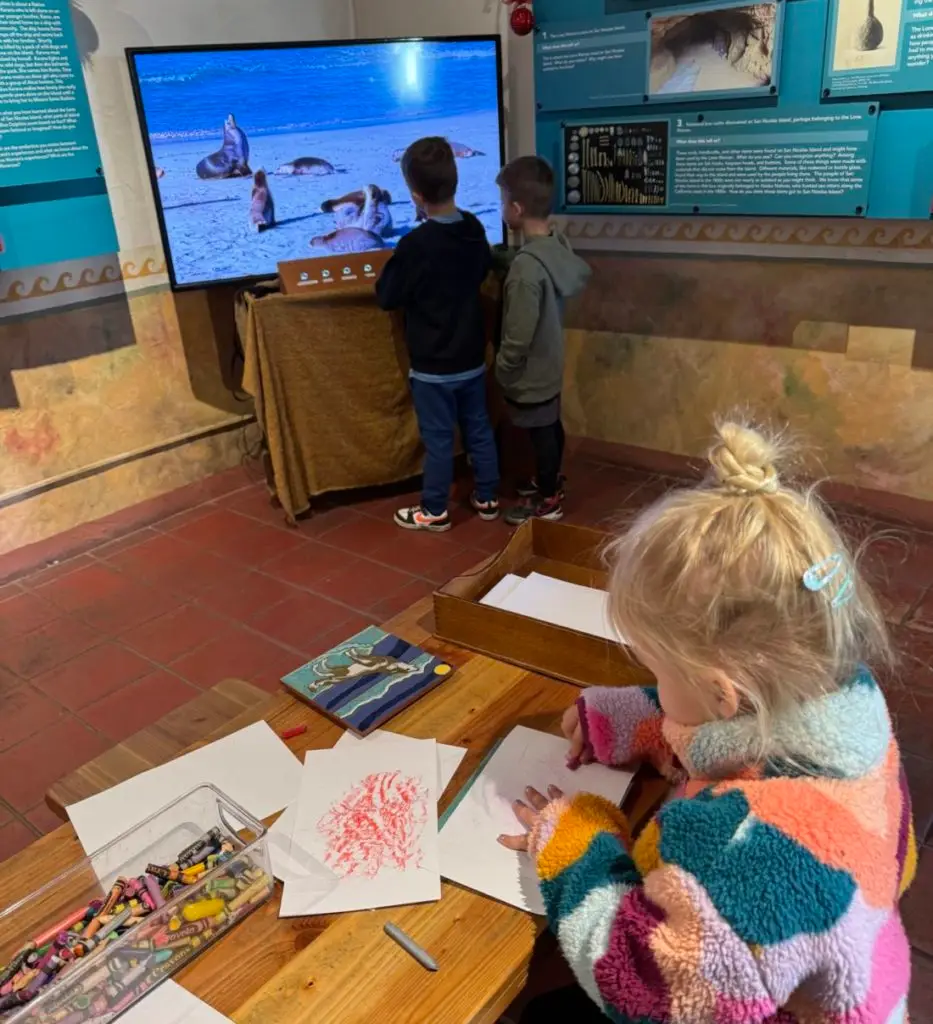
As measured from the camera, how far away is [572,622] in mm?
1507

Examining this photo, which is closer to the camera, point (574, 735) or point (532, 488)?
point (574, 735)

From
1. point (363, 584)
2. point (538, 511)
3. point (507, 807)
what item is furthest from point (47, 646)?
point (507, 807)

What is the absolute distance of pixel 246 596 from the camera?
2.93 m

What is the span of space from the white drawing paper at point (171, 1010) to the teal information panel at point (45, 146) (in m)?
2.67

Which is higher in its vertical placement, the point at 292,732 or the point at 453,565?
the point at 292,732

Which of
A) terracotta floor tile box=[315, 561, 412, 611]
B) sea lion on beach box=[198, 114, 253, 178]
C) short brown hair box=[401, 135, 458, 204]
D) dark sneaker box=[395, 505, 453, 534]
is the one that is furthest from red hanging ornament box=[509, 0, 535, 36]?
terracotta floor tile box=[315, 561, 412, 611]

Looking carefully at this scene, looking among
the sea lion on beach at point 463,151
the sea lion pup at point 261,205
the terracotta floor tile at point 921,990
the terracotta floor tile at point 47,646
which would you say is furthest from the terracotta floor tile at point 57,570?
the terracotta floor tile at point 921,990

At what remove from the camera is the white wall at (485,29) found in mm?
3594

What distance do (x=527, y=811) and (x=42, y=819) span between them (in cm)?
A: 145

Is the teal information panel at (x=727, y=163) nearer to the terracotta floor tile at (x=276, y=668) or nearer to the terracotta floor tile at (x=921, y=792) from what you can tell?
the terracotta floor tile at (x=921, y=792)

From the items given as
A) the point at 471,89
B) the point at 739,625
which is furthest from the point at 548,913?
the point at 471,89

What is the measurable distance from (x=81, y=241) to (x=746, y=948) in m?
3.09

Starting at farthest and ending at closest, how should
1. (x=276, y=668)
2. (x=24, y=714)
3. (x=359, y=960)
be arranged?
(x=276, y=668)
(x=24, y=714)
(x=359, y=960)

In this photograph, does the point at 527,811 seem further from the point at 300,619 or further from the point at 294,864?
the point at 300,619
